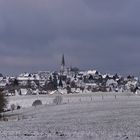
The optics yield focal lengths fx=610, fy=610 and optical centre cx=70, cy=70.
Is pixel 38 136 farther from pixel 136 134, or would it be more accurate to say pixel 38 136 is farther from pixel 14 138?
pixel 136 134

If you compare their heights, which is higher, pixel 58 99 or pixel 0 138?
pixel 0 138

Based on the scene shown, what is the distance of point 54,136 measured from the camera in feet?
116

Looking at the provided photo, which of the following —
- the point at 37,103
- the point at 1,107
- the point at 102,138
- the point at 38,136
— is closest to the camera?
the point at 102,138

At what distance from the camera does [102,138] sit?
109ft

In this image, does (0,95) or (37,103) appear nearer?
(0,95)

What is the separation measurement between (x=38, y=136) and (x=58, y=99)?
125 meters

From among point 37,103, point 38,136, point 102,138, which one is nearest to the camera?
point 102,138

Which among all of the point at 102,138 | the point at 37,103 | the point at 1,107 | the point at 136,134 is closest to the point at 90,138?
the point at 102,138

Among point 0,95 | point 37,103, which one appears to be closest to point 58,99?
point 37,103

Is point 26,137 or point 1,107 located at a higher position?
point 26,137

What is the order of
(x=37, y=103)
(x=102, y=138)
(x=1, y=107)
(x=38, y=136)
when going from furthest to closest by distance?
(x=37, y=103)
(x=1, y=107)
(x=38, y=136)
(x=102, y=138)

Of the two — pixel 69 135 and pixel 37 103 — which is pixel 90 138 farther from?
pixel 37 103

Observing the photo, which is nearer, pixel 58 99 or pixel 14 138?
pixel 14 138

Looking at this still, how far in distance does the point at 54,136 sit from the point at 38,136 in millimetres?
977
